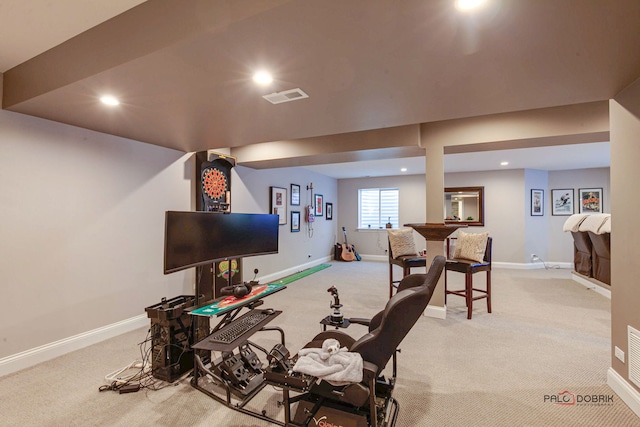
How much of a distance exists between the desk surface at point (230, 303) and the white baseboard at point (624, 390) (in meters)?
2.54

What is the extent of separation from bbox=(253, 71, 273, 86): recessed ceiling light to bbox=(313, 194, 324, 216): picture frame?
17.9ft

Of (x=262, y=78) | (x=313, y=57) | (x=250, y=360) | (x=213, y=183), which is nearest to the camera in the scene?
(x=313, y=57)

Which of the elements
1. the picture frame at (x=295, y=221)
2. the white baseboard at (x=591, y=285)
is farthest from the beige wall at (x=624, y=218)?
the picture frame at (x=295, y=221)

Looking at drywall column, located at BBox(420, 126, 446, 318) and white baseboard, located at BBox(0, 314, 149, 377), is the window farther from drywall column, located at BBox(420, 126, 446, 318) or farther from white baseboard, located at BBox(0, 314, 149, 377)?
white baseboard, located at BBox(0, 314, 149, 377)

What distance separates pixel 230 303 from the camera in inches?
84.4

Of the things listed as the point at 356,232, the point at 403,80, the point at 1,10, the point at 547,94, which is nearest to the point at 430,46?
the point at 403,80

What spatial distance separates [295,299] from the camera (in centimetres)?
437

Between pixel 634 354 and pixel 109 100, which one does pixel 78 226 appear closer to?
pixel 109 100

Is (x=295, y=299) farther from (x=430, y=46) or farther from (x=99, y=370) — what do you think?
(x=430, y=46)

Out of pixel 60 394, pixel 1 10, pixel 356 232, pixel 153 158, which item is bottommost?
pixel 60 394

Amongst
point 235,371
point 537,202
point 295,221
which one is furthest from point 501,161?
point 235,371

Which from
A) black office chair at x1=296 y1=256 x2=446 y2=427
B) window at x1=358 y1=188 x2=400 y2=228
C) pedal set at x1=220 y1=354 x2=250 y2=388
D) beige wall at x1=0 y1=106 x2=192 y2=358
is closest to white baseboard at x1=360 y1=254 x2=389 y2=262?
window at x1=358 y1=188 x2=400 y2=228

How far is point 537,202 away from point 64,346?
8826 mm

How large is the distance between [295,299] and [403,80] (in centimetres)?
347
